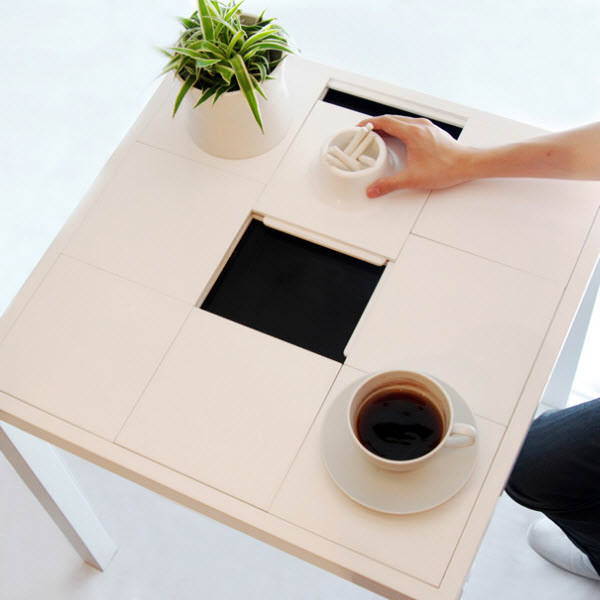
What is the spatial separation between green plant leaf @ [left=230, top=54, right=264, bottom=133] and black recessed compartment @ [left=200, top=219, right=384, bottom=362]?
166 mm

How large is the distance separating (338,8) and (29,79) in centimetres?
83

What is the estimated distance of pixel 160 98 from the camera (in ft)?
3.90

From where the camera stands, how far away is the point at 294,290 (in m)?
1.03

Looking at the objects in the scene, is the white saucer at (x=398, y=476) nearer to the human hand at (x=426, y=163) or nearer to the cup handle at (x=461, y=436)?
the cup handle at (x=461, y=436)

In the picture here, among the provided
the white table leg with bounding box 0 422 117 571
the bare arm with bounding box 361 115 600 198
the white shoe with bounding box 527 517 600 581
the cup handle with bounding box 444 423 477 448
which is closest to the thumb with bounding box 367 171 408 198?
the bare arm with bounding box 361 115 600 198

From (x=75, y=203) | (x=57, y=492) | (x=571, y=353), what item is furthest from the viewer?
(x=75, y=203)

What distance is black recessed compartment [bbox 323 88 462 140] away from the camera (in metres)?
1.15

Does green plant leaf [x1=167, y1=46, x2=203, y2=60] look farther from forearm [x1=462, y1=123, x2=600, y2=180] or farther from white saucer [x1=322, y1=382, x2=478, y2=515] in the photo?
white saucer [x1=322, y1=382, x2=478, y2=515]

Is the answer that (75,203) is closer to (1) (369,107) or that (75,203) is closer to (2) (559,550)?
(1) (369,107)

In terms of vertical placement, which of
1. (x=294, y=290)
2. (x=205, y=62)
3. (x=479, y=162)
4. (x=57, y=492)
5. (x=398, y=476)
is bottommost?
(x=57, y=492)

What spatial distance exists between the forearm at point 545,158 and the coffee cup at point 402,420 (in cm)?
35

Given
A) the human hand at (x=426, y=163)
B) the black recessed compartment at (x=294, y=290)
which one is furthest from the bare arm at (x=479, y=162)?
the black recessed compartment at (x=294, y=290)

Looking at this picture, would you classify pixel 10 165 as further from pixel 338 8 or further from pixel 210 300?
pixel 338 8

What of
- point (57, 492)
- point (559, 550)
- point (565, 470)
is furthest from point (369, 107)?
point (559, 550)
